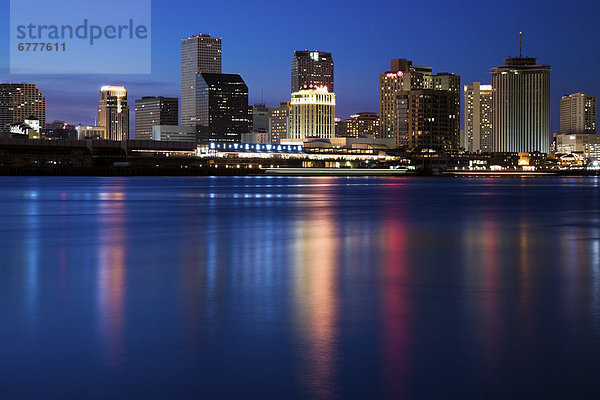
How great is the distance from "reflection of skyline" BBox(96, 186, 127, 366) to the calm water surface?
1.9 inches

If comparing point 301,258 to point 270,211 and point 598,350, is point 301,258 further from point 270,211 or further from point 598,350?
point 270,211

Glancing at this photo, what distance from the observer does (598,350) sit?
10.0 metres

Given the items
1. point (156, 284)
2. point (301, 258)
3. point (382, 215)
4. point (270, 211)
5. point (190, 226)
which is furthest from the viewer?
point (270, 211)

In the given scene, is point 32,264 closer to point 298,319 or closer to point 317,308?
point 317,308

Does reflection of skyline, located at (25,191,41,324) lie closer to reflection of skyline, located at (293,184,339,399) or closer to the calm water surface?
the calm water surface

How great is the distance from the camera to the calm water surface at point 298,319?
28.4ft

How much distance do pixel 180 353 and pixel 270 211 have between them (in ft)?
119

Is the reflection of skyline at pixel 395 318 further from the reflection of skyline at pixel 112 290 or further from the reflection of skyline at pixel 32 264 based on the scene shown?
the reflection of skyline at pixel 32 264

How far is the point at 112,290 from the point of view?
15195 millimetres

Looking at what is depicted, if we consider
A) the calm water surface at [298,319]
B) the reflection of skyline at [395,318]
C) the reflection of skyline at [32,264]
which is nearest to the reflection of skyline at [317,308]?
the calm water surface at [298,319]

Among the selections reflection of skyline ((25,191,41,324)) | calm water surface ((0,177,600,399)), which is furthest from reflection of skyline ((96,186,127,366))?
reflection of skyline ((25,191,41,324))

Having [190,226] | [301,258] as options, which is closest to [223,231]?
[190,226]

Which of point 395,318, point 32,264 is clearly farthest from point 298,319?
point 32,264

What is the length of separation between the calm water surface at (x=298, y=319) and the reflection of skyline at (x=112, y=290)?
49 millimetres
